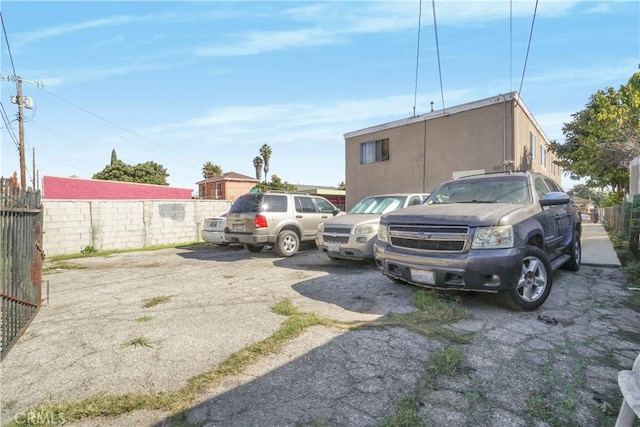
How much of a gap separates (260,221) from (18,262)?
17.4 feet

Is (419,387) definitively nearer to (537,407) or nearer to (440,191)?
(537,407)

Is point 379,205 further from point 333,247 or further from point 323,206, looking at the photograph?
point 323,206

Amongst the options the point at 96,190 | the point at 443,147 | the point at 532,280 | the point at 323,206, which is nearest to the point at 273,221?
the point at 323,206

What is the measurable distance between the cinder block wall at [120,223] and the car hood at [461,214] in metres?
11.3

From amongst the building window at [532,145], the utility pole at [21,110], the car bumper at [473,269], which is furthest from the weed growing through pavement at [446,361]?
the utility pole at [21,110]

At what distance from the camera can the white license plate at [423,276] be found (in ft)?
14.0

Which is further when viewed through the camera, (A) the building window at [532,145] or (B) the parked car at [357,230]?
(A) the building window at [532,145]

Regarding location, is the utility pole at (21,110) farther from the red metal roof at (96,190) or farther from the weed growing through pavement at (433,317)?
the weed growing through pavement at (433,317)

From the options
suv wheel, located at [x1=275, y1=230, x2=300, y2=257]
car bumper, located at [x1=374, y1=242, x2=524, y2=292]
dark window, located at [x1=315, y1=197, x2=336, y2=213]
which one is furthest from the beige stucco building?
car bumper, located at [x1=374, y1=242, x2=524, y2=292]

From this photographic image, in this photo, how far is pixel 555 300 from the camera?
15.7 feet

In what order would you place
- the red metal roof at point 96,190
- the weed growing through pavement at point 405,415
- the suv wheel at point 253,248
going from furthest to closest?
the red metal roof at point 96,190
the suv wheel at point 253,248
the weed growing through pavement at point 405,415

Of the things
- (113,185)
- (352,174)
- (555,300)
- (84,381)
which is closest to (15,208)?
(84,381)

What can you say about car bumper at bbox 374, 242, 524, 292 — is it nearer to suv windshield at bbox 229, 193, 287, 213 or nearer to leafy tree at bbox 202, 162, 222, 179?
suv windshield at bbox 229, 193, 287, 213

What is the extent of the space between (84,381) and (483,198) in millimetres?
5420
